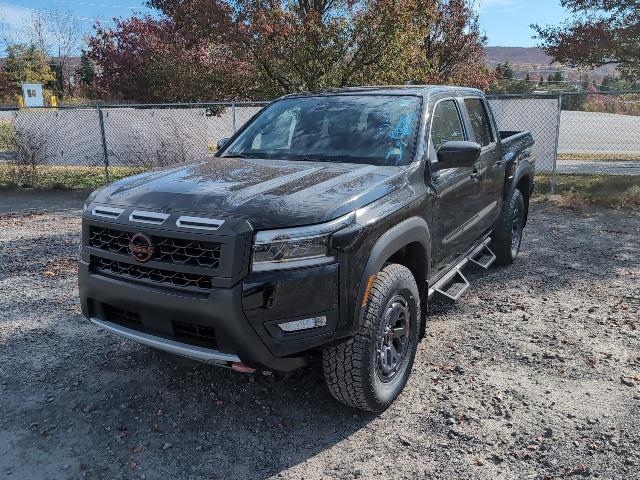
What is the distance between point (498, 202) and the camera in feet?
18.2

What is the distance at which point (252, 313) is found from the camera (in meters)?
2.67

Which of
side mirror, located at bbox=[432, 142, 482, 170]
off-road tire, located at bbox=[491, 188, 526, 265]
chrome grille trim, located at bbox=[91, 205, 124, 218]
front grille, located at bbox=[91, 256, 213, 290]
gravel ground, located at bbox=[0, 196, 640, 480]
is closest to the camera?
front grille, located at bbox=[91, 256, 213, 290]

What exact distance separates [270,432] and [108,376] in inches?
50.9

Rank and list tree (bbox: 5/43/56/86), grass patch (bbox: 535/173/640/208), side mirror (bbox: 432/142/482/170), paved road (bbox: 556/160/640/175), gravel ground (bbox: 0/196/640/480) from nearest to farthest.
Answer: gravel ground (bbox: 0/196/640/480) < side mirror (bbox: 432/142/482/170) < grass patch (bbox: 535/173/640/208) < paved road (bbox: 556/160/640/175) < tree (bbox: 5/43/56/86)

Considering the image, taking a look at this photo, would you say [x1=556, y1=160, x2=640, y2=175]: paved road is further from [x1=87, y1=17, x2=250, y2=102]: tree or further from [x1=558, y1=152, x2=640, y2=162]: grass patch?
[x1=87, y1=17, x2=250, y2=102]: tree

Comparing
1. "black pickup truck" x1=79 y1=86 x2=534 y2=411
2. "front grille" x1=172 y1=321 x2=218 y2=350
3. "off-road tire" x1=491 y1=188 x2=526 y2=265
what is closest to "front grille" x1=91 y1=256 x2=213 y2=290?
"black pickup truck" x1=79 y1=86 x2=534 y2=411

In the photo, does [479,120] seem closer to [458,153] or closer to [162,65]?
[458,153]

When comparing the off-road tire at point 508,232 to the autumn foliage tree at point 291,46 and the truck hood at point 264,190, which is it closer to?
the truck hood at point 264,190

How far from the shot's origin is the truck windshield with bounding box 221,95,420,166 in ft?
12.5

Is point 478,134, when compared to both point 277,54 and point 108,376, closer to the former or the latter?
point 108,376

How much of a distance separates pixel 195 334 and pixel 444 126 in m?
2.51

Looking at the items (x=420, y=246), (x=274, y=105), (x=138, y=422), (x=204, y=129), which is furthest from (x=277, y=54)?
(x=138, y=422)

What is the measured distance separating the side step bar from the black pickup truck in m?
0.04

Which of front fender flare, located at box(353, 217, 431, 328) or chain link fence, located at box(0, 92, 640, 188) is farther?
chain link fence, located at box(0, 92, 640, 188)
